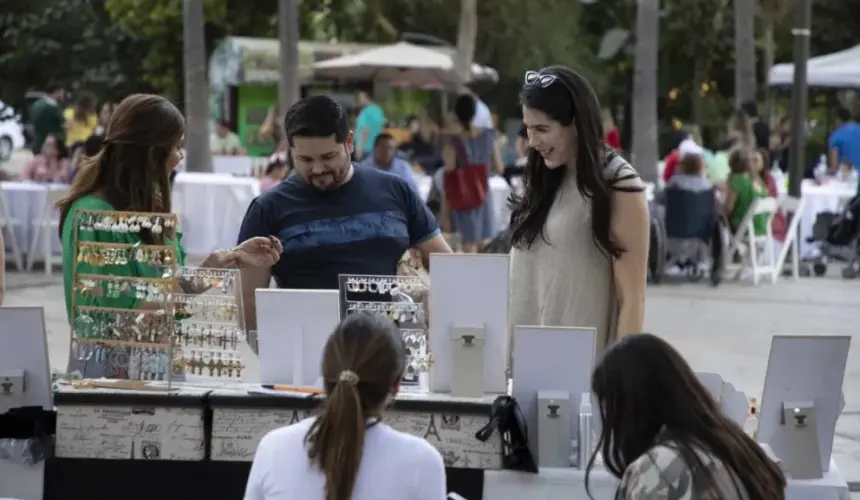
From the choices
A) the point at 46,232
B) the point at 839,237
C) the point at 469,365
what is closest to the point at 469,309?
the point at 469,365

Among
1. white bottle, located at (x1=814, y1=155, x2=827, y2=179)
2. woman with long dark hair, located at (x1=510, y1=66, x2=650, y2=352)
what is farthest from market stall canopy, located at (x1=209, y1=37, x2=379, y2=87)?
woman with long dark hair, located at (x1=510, y1=66, x2=650, y2=352)

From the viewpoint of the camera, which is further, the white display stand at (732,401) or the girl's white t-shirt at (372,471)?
the white display stand at (732,401)

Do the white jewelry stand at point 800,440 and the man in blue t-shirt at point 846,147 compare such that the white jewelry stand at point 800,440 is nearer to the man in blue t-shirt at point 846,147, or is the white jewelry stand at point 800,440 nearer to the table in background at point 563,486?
the table in background at point 563,486

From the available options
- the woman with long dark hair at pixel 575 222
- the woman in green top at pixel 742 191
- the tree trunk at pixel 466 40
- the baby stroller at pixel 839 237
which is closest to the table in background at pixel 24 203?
the woman in green top at pixel 742 191

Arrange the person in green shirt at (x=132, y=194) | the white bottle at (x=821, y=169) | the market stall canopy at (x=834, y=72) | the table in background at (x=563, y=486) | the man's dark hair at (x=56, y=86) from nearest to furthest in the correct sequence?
the table in background at (x=563, y=486) → the person in green shirt at (x=132, y=194) → the white bottle at (x=821, y=169) → the market stall canopy at (x=834, y=72) → the man's dark hair at (x=56, y=86)

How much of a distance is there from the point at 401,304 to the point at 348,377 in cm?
99

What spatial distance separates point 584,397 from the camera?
3.85 meters

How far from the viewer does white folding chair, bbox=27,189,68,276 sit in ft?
45.3

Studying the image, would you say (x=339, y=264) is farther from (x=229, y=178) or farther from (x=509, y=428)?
(x=229, y=178)

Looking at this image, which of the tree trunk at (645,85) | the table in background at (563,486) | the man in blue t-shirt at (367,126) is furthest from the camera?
the tree trunk at (645,85)

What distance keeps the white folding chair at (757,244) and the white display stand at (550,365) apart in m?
10.5

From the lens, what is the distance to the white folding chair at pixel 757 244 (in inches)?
559

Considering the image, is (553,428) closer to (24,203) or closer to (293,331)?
(293,331)

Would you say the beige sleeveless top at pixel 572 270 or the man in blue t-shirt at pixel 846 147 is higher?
the man in blue t-shirt at pixel 846 147
